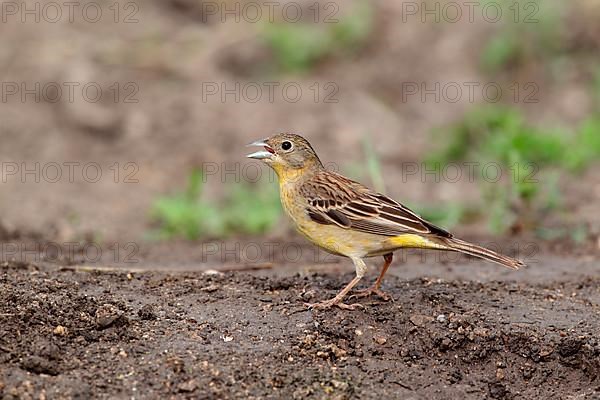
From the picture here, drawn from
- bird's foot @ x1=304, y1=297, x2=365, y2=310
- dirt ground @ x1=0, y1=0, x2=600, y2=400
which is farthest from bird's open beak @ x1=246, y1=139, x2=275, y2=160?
bird's foot @ x1=304, y1=297, x2=365, y2=310

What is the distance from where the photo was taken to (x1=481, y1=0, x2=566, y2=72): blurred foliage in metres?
13.9

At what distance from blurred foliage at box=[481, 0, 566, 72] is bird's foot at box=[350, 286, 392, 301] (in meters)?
7.61

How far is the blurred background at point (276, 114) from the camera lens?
10516 millimetres

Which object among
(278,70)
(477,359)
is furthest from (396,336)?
(278,70)

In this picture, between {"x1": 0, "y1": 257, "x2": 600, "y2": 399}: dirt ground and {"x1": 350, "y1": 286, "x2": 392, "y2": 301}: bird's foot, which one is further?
{"x1": 350, "y1": 286, "x2": 392, "y2": 301}: bird's foot

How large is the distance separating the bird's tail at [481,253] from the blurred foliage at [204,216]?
382 cm

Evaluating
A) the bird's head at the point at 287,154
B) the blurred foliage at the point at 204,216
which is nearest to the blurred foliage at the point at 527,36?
the blurred foliage at the point at 204,216

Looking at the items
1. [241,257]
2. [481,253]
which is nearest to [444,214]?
[241,257]

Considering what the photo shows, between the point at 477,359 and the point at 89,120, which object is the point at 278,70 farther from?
the point at 477,359

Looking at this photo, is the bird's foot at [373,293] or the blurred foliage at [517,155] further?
the blurred foliage at [517,155]

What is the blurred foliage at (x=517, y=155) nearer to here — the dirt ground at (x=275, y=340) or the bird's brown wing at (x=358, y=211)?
the dirt ground at (x=275, y=340)

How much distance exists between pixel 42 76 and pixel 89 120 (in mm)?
1207

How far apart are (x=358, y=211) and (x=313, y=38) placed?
785cm

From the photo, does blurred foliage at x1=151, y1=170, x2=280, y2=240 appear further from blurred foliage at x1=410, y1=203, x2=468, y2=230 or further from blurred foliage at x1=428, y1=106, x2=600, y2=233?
blurred foliage at x1=428, y1=106, x2=600, y2=233
